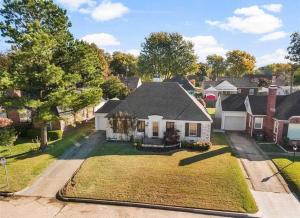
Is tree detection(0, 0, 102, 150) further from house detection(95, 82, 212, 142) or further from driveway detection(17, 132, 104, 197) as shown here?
house detection(95, 82, 212, 142)

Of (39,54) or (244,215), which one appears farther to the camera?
(39,54)

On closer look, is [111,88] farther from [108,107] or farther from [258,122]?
[258,122]

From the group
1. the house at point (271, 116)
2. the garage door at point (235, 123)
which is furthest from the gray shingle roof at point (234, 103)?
the garage door at point (235, 123)

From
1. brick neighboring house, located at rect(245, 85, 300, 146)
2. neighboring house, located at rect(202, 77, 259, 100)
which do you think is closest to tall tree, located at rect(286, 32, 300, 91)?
neighboring house, located at rect(202, 77, 259, 100)

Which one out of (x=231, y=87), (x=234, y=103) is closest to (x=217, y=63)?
(x=231, y=87)

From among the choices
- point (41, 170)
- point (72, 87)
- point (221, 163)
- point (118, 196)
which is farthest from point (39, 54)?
point (221, 163)

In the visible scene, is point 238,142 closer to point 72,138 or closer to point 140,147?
point 140,147

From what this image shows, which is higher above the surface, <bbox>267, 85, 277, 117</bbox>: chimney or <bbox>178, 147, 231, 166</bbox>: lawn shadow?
<bbox>267, 85, 277, 117</bbox>: chimney
